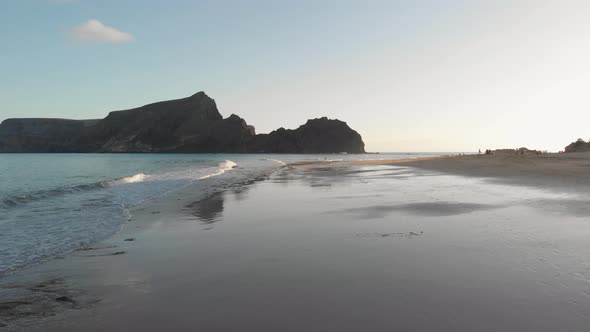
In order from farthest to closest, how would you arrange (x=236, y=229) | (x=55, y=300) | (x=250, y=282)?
(x=236, y=229) < (x=250, y=282) < (x=55, y=300)

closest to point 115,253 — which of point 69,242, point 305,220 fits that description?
point 69,242

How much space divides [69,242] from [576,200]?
15.6m

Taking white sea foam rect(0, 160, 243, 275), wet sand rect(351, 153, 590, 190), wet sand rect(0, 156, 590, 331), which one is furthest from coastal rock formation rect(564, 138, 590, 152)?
white sea foam rect(0, 160, 243, 275)

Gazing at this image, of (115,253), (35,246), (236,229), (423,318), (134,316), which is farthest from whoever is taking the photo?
(236,229)

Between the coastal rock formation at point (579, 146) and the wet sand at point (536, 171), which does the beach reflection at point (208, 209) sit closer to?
the wet sand at point (536, 171)

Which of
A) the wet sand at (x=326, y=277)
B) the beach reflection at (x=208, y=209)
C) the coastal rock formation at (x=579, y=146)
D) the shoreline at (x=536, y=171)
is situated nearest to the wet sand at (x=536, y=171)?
the shoreline at (x=536, y=171)

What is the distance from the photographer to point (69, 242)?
343 inches

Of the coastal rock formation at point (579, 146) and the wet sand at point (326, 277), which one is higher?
the coastal rock formation at point (579, 146)

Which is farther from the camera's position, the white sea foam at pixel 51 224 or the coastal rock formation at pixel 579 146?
the coastal rock formation at pixel 579 146

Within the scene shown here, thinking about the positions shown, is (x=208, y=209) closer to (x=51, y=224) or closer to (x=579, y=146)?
(x=51, y=224)

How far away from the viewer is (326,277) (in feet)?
18.0

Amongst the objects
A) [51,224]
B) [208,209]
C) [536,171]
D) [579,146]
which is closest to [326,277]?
[208,209]

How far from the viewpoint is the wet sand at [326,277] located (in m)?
4.04

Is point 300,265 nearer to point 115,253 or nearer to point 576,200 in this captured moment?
point 115,253
